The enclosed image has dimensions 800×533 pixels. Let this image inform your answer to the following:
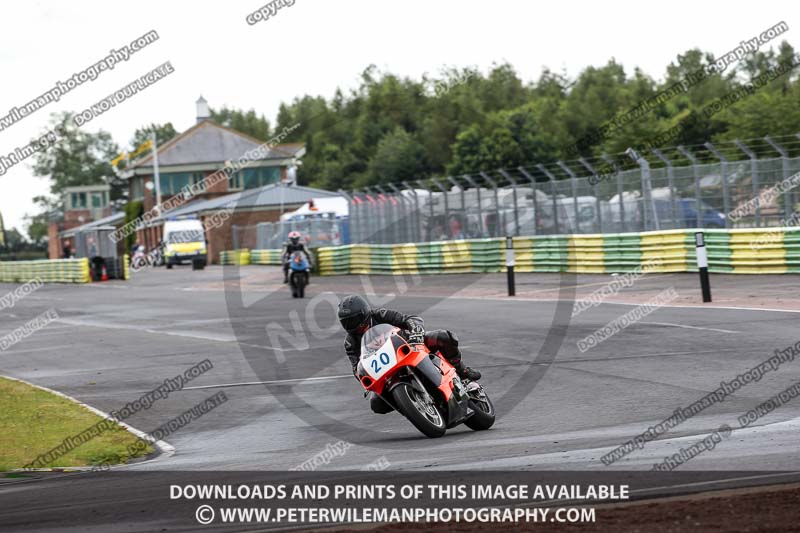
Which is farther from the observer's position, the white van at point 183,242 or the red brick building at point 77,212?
the red brick building at point 77,212

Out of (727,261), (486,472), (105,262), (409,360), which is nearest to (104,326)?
(727,261)

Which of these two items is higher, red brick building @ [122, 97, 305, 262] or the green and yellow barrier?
red brick building @ [122, 97, 305, 262]

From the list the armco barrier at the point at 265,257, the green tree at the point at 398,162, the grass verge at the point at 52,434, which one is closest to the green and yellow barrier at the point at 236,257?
the armco barrier at the point at 265,257

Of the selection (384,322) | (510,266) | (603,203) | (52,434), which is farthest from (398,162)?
(384,322)

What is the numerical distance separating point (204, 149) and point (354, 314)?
90.5 meters

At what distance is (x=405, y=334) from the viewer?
9703 mm

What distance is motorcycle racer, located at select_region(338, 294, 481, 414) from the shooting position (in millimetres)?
9695

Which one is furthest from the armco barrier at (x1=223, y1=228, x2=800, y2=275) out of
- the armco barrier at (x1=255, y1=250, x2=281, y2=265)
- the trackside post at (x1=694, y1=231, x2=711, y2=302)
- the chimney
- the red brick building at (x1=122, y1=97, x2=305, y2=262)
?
the chimney

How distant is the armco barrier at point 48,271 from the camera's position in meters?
55.8

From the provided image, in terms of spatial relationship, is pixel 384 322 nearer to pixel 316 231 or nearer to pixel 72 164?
pixel 316 231

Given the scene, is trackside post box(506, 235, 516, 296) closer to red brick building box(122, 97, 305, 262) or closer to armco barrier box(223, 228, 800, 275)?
armco barrier box(223, 228, 800, 275)

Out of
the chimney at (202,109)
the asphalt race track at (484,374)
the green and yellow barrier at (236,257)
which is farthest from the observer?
the chimney at (202,109)

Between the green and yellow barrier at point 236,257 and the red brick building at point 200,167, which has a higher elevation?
the red brick building at point 200,167

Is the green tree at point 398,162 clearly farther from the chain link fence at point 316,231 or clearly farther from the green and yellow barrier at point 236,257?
the chain link fence at point 316,231
